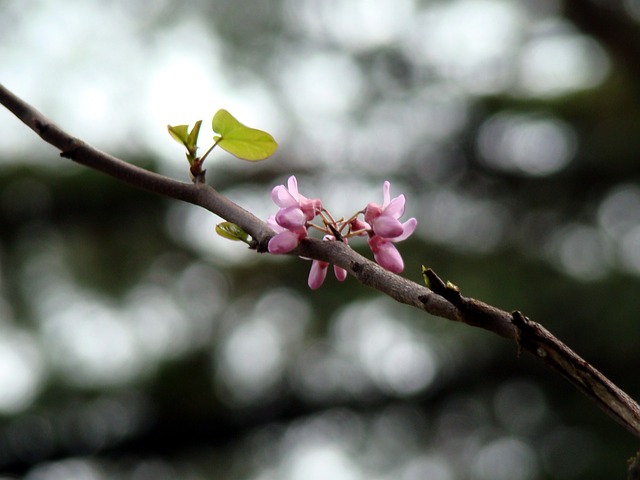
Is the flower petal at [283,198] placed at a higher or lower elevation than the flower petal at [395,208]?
lower

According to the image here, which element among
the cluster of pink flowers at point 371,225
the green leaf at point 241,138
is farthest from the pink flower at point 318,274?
the green leaf at point 241,138

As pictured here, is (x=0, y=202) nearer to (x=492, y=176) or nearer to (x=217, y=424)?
(x=217, y=424)

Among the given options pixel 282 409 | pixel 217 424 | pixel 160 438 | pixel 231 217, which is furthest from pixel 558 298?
pixel 231 217

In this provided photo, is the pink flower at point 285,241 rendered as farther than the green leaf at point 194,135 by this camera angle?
No

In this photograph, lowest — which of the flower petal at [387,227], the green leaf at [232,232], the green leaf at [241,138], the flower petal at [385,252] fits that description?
the green leaf at [232,232]

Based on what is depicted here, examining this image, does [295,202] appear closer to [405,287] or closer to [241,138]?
[241,138]

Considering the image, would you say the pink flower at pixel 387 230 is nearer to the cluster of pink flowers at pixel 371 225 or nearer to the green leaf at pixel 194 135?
the cluster of pink flowers at pixel 371 225
